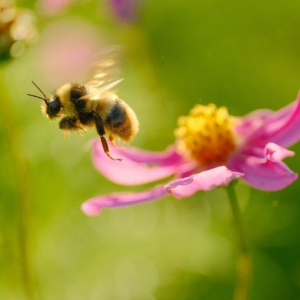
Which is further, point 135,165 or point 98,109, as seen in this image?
point 135,165

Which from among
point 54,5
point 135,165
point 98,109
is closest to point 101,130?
point 98,109

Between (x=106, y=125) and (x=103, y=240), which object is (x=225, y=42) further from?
(x=106, y=125)

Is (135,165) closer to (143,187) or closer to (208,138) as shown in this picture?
(208,138)

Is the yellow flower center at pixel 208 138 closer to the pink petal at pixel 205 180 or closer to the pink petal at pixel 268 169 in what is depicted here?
the pink petal at pixel 268 169

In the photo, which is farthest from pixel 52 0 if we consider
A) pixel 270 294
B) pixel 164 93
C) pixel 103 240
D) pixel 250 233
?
pixel 270 294

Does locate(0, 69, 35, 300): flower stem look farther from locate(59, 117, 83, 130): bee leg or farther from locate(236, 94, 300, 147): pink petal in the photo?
locate(236, 94, 300, 147): pink petal

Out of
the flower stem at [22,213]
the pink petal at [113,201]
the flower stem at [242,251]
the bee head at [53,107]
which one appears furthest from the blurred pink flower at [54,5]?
the flower stem at [242,251]
